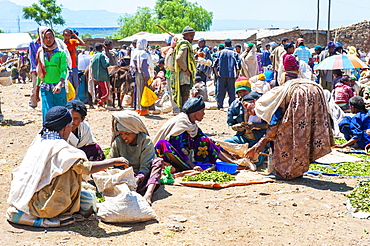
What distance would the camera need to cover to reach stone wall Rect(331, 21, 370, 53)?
94.4 ft

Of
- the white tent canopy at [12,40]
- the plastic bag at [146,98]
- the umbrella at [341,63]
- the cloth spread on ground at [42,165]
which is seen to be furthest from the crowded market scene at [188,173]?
the white tent canopy at [12,40]

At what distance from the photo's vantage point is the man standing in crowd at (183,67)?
32.3ft

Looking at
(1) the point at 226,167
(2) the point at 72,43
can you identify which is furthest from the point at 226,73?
(1) the point at 226,167

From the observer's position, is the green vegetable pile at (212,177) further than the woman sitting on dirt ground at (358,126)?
No

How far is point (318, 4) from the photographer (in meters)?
34.0

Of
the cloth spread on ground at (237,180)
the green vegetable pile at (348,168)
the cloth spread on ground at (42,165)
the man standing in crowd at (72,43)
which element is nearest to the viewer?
the cloth spread on ground at (42,165)

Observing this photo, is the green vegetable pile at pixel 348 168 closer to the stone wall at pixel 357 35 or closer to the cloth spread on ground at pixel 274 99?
the cloth spread on ground at pixel 274 99

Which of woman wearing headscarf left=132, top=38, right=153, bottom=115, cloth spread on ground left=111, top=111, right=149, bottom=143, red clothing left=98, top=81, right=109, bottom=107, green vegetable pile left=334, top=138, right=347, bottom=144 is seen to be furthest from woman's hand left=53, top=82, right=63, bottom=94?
red clothing left=98, top=81, right=109, bottom=107

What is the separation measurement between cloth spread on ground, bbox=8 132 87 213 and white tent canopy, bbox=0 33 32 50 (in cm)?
1753

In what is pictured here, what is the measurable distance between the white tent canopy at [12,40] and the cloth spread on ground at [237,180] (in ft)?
53.5

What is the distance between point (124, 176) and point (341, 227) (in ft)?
6.91

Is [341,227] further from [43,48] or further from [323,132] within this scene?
[43,48]

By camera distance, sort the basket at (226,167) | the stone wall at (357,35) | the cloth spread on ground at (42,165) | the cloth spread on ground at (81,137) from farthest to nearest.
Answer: the stone wall at (357,35) → the basket at (226,167) → the cloth spread on ground at (81,137) → the cloth spread on ground at (42,165)

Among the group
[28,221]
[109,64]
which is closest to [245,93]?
[28,221]
